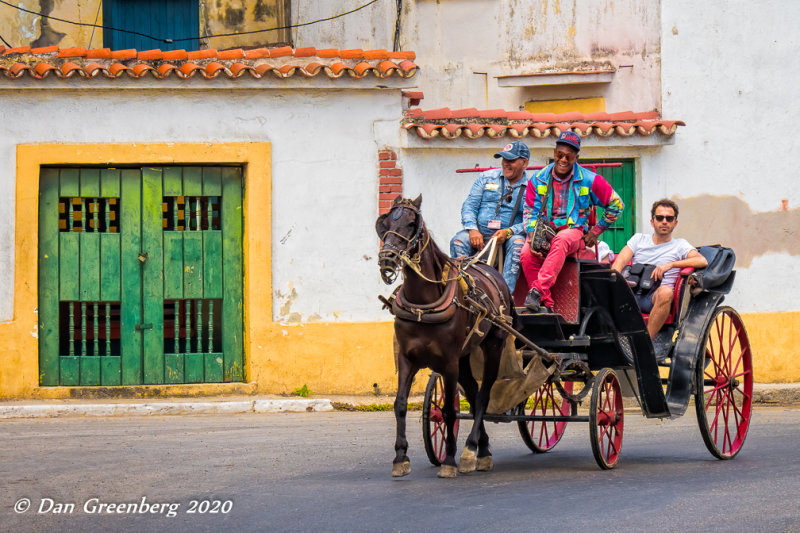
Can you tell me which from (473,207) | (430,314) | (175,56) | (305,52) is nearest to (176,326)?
(175,56)

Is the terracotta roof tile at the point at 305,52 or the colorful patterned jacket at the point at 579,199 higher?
the terracotta roof tile at the point at 305,52

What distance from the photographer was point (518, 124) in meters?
15.0

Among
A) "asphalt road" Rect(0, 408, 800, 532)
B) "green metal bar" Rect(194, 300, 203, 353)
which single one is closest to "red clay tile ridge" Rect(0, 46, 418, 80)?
"green metal bar" Rect(194, 300, 203, 353)

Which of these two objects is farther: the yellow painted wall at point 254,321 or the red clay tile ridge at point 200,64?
the yellow painted wall at point 254,321

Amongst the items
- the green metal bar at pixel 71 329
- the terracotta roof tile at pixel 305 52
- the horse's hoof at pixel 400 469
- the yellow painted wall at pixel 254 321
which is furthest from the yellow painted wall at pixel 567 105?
the horse's hoof at pixel 400 469

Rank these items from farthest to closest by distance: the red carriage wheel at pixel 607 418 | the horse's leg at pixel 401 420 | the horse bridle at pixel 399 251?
the red carriage wheel at pixel 607 418
the horse's leg at pixel 401 420
the horse bridle at pixel 399 251

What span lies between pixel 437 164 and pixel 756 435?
5.25m

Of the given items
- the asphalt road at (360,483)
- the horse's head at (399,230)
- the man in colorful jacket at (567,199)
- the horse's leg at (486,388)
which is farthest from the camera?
the man in colorful jacket at (567,199)

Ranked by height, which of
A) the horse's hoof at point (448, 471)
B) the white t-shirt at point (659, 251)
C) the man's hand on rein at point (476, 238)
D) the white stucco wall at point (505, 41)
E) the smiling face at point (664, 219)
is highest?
the white stucco wall at point (505, 41)

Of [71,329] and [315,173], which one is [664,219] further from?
[71,329]

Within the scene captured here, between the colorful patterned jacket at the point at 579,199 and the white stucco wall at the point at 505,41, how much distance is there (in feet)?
28.9

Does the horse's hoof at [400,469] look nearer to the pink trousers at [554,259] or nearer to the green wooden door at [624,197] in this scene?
the pink trousers at [554,259]

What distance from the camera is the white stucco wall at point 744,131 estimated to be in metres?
15.6

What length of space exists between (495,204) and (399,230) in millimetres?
2041
